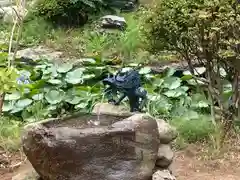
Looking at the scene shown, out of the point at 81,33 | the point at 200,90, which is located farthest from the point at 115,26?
the point at 200,90

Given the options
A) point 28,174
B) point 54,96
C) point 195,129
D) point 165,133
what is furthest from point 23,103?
point 165,133

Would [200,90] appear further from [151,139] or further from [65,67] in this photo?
[151,139]

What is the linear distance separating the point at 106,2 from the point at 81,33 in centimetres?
104

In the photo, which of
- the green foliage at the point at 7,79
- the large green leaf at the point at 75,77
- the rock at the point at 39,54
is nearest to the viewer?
the green foliage at the point at 7,79

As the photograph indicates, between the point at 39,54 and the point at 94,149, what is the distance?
486 cm

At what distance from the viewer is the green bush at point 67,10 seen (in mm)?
10250

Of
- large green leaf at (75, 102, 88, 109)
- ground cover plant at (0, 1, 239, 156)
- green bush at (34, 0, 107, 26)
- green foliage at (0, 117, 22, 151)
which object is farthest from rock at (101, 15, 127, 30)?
green foliage at (0, 117, 22, 151)

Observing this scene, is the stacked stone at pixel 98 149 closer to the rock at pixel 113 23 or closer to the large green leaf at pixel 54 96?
the large green leaf at pixel 54 96

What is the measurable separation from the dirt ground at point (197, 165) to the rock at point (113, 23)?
4511 millimetres

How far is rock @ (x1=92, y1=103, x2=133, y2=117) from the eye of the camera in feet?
14.9

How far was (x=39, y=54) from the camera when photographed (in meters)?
8.81

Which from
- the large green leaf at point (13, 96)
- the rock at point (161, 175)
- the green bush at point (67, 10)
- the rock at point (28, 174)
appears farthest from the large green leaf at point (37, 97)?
the green bush at point (67, 10)

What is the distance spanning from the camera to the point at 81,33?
10.1m

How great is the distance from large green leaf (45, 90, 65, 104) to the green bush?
3519 millimetres
